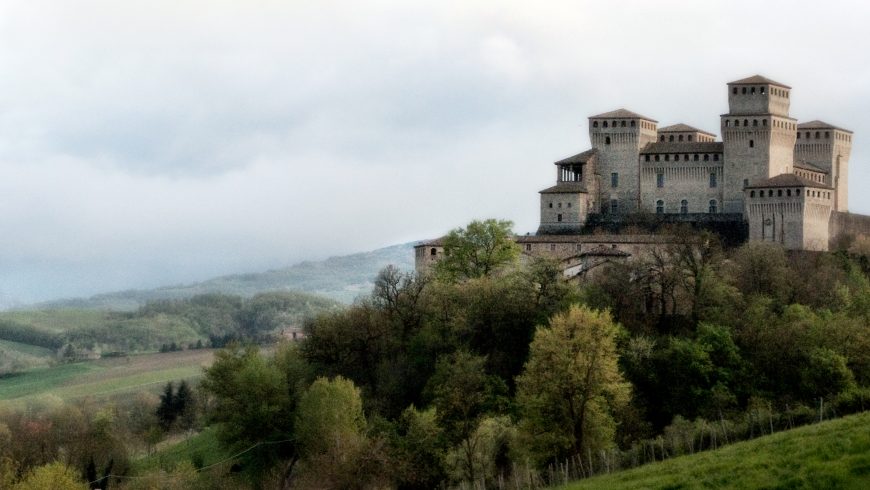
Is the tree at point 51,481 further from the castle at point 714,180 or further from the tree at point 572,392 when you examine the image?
the castle at point 714,180

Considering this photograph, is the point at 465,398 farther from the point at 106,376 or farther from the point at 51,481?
the point at 106,376

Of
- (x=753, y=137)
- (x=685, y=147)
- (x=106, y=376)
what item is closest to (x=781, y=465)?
(x=753, y=137)

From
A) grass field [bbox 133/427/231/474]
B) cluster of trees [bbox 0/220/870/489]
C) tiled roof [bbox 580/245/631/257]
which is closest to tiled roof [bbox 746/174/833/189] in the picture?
cluster of trees [bbox 0/220/870/489]

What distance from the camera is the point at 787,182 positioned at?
3270 inches

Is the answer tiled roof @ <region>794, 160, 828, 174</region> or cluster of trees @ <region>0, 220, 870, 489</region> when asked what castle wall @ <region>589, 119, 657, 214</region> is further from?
cluster of trees @ <region>0, 220, 870, 489</region>

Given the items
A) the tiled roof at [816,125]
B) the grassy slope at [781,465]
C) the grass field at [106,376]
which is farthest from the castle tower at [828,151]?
the grass field at [106,376]

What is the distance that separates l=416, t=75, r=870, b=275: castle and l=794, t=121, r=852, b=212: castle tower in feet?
0.19

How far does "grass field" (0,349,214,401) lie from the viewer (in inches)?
5827

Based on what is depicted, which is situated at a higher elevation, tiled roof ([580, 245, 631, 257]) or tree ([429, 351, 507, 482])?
tiled roof ([580, 245, 631, 257])

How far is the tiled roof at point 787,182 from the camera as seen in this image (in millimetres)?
82812

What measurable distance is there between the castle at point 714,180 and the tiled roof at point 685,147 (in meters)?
0.06

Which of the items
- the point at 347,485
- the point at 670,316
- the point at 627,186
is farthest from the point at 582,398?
the point at 627,186

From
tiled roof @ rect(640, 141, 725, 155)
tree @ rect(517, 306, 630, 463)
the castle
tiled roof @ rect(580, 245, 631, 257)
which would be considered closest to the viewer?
tree @ rect(517, 306, 630, 463)

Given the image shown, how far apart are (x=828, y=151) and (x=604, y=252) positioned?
750 inches
